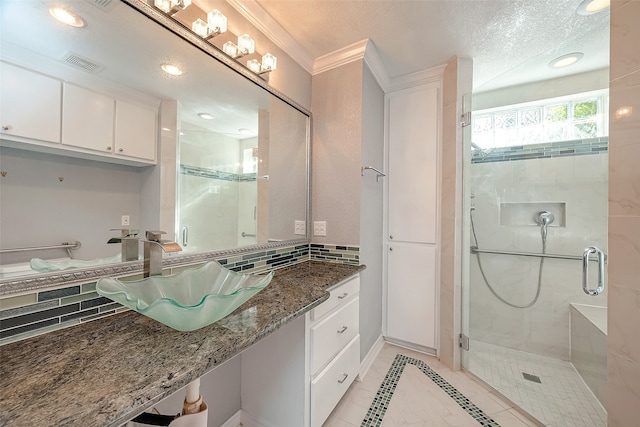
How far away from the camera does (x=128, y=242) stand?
939 mm

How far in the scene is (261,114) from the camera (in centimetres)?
155

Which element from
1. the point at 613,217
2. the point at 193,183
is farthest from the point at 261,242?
the point at 613,217

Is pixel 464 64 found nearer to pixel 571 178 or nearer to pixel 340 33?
pixel 340 33

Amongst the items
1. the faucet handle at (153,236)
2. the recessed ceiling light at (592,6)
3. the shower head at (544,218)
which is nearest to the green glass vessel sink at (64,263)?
the faucet handle at (153,236)

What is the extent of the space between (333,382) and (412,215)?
4.63ft

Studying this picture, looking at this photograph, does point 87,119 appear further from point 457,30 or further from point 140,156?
point 457,30

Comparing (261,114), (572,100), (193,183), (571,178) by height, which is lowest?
(193,183)

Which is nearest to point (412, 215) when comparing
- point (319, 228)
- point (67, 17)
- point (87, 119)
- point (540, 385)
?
point (319, 228)

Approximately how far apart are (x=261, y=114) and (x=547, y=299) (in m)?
2.64

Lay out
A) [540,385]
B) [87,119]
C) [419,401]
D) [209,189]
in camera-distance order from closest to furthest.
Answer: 1. [87,119]
2. [209,189]
3. [419,401]
4. [540,385]

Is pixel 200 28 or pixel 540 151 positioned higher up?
pixel 200 28

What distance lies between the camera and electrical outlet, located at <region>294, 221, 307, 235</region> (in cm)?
182

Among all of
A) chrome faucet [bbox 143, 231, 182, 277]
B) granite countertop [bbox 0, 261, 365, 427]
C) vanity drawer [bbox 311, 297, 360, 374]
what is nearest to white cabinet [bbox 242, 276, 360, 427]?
vanity drawer [bbox 311, 297, 360, 374]

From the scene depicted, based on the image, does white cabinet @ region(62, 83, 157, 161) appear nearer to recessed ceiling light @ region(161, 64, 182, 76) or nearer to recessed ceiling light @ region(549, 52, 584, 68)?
recessed ceiling light @ region(161, 64, 182, 76)
